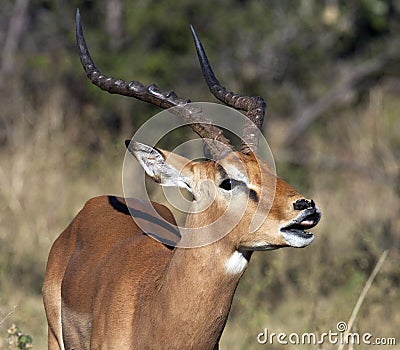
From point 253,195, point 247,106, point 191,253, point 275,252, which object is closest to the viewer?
point 253,195

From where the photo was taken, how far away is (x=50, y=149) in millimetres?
9984

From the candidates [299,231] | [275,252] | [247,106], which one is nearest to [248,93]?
[275,252]

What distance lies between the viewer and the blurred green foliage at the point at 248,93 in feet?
26.7

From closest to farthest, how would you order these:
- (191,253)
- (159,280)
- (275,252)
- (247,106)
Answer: (191,253) → (159,280) → (247,106) → (275,252)

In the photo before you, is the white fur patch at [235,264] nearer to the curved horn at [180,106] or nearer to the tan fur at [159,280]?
the tan fur at [159,280]

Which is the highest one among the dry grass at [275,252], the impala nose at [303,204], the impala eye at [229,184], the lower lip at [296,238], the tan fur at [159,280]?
the impala eye at [229,184]

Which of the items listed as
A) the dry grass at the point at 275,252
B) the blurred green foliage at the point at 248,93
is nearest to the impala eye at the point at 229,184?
the dry grass at the point at 275,252

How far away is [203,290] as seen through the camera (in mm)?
4133

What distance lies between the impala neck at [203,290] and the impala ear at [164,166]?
1.06 ft

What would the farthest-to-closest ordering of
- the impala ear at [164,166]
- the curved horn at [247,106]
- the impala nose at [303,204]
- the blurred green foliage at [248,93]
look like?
the blurred green foliage at [248,93], the curved horn at [247,106], the impala ear at [164,166], the impala nose at [303,204]

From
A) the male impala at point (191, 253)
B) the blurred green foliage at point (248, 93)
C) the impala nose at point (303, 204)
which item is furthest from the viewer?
the blurred green foliage at point (248, 93)

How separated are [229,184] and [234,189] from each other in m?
0.03

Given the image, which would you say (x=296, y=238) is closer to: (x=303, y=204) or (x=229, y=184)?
(x=303, y=204)

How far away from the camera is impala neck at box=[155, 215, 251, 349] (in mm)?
4105
